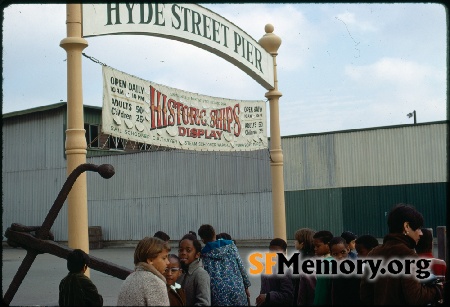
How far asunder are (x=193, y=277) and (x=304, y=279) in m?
1.12

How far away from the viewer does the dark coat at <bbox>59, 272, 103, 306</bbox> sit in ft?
15.4

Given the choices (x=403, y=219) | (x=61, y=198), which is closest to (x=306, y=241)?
(x=403, y=219)

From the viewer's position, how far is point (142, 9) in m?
7.46

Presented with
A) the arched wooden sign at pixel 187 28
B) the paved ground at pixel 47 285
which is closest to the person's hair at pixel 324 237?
the arched wooden sign at pixel 187 28

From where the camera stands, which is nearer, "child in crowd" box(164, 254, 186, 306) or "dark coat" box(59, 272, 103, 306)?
"child in crowd" box(164, 254, 186, 306)

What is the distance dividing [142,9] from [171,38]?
0.75m

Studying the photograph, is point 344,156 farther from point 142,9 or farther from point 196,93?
point 142,9

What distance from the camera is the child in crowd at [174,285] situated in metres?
4.46

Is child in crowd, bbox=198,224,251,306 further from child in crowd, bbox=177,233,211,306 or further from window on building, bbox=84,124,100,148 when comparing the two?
window on building, bbox=84,124,100,148

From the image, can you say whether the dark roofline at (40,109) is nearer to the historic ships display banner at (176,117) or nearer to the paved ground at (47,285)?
the paved ground at (47,285)

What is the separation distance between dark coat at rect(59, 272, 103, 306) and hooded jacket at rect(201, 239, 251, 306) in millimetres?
1113

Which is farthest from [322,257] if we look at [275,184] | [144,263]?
[275,184]

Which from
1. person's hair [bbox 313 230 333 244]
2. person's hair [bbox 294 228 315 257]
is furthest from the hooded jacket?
person's hair [bbox 313 230 333 244]

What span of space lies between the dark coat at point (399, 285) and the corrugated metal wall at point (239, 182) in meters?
23.1
